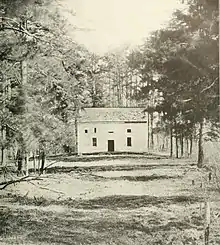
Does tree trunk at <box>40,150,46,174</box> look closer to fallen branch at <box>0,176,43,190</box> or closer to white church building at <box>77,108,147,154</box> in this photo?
fallen branch at <box>0,176,43,190</box>

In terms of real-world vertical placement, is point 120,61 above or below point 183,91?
above

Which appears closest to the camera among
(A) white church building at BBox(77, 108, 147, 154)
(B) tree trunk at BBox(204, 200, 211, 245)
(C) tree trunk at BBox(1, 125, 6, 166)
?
(B) tree trunk at BBox(204, 200, 211, 245)

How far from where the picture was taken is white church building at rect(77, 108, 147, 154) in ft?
6.08

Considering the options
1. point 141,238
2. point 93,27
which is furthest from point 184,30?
point 141,238

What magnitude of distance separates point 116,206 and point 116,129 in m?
0.34

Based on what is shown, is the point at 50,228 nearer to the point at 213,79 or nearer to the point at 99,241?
the point at 99,241

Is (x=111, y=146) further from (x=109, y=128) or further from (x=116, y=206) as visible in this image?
(x=116, y=206)

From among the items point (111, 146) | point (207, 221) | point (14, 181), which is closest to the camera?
point (207, 221)

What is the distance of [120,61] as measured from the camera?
188 cm

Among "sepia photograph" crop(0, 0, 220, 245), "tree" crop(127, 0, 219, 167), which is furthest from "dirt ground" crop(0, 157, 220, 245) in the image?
"tree" crop(127, 0, 219, 167)

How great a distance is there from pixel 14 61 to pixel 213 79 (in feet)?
3.12

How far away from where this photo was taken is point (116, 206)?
1835 millimetres

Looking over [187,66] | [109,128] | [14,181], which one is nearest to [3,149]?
[14,181]

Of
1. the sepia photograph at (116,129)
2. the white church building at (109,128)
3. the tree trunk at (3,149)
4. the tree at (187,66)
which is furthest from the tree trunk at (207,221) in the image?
the tree trunk at (3,149)
